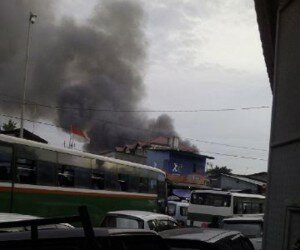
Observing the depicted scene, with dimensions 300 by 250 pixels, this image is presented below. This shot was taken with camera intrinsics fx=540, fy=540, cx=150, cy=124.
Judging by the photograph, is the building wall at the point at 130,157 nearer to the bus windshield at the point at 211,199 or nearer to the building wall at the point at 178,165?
the building wall at the point at 178,165

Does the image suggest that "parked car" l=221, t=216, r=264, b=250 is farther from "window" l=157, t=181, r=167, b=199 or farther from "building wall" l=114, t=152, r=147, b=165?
"building wall" l=114, t=152, r=147, b=165

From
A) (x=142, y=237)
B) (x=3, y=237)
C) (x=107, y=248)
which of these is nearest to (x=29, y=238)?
(x=3, y=237)

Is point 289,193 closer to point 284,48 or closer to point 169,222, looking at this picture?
point 284,48

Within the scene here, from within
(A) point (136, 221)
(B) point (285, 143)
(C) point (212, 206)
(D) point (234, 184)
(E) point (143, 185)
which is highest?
(B) point (285, 143)

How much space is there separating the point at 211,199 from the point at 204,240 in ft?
58.2

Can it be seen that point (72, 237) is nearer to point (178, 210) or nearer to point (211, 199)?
point (211, 199)

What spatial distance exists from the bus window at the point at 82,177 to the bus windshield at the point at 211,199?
8.51m

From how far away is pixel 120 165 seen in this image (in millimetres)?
19359

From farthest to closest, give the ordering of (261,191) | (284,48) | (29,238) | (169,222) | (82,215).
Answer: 1. (261,191)
2. (169,222)
3. (284,48)
4. (29,238)
5. (82,215)

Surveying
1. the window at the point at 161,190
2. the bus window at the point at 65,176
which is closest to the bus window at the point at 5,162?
the bus window at the point at 65,176

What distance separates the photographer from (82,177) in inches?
651

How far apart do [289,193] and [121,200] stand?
43.9ft

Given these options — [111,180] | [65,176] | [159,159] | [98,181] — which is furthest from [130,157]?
[65,176]

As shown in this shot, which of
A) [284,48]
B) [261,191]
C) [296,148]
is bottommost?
[261,191]
